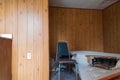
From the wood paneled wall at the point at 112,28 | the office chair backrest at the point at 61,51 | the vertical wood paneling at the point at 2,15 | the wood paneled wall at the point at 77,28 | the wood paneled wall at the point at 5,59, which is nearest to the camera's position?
the wood paneled wall at the point at 5,59

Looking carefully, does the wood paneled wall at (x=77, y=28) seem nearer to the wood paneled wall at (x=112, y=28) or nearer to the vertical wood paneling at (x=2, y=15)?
the wood paneled wall at (x=112, y=28)

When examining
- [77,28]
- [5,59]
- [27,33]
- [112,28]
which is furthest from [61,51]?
[5,59]

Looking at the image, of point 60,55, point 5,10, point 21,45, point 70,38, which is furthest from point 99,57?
point 5,10

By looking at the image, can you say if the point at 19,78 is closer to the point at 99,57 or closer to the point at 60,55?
the point at 60,55

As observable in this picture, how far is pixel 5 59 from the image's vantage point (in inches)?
76.5

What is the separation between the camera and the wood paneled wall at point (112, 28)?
16.3 feet

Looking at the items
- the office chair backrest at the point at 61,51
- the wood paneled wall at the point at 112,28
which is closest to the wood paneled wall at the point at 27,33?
the office chair backrest at the point at 61,51

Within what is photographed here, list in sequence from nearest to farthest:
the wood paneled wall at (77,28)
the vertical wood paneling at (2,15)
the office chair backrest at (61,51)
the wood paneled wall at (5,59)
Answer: the wood paneled wall at (5,59)
the vertical wood paneling at (2,15)
the office chair backrest at (61,51)
the wood paneled wall at (77,28)

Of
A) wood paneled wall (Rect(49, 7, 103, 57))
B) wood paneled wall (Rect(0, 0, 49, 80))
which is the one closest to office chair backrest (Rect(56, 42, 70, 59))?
wood paneled wall (Rect(49, 7, 103, 57))

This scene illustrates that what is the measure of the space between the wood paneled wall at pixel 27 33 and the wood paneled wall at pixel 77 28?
3.20m

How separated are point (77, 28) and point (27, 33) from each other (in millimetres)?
3793

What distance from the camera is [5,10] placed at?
2.21 m

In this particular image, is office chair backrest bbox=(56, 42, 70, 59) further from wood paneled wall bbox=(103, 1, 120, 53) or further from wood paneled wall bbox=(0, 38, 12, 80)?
wood paneled wall bbox=(0, 38, 12, 80)

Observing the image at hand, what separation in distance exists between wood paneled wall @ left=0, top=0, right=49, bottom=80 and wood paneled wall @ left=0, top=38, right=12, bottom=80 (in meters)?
0.09
